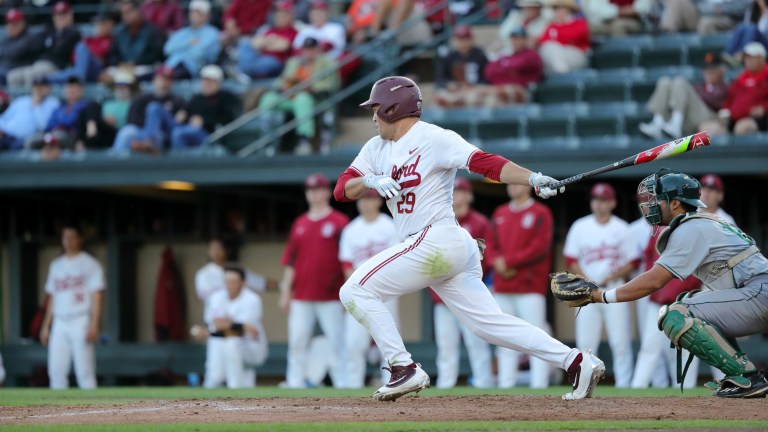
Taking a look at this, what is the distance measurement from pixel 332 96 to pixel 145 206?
105 inches

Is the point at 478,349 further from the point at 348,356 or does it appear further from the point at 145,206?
the point at 145,206

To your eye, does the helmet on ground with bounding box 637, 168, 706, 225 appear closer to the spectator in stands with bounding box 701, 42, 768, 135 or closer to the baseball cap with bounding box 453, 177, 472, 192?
the baseball cap with bounding box 453, 177, 472, 192

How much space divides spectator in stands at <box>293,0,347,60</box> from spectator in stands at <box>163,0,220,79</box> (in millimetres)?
1088

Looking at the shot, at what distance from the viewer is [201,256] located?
47.0ft

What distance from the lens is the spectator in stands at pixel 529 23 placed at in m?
13.5

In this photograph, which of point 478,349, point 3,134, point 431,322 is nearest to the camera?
point 478,349

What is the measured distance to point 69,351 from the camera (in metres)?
12.7

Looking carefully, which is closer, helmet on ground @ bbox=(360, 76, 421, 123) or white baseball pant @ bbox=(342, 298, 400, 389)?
helmet on ground @ bbox=(360, 76, 421, 123)

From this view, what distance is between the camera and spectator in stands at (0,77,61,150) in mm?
13938

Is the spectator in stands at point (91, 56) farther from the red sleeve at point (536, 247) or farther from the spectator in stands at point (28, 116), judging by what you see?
the red sleeve at point (536, 247)

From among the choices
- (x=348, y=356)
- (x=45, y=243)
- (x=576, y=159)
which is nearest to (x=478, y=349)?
(x=348, y=356)

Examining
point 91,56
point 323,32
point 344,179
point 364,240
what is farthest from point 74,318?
point 344,179

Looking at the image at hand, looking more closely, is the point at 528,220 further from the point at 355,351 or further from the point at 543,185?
the point at 543,185

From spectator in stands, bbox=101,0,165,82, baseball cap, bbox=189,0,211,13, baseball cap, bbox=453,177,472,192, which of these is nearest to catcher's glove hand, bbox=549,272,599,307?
baseball cap, bbox=453,177,472,192
